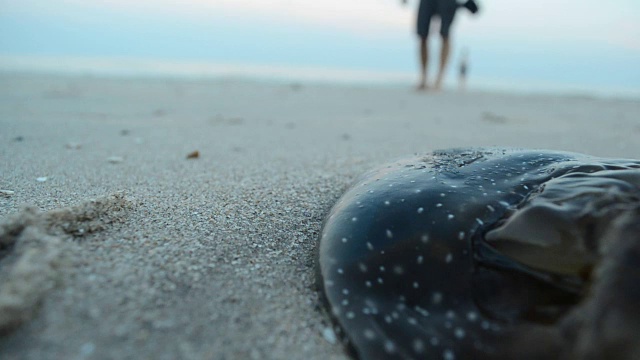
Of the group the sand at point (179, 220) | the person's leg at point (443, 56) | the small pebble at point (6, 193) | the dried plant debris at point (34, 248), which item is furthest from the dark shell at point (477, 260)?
the person's leg at point (443, 56)

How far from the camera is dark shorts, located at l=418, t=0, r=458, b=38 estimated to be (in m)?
7.29

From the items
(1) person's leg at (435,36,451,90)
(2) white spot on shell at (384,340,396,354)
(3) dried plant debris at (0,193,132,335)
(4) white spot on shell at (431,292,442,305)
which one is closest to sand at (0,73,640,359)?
(3) dried plant debris at (0,193,132,335)

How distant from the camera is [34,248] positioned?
1.33 metres

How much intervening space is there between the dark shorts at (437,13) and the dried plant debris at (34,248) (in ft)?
22.4

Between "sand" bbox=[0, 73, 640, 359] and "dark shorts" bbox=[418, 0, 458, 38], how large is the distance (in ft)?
9.75

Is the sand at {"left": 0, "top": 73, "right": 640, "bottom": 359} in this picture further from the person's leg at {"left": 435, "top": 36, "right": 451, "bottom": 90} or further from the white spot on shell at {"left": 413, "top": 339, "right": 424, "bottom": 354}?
the person's leg at {"left": 435, "top": 36, "right": 451, "bottom": 90}

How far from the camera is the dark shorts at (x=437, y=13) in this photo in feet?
23.9

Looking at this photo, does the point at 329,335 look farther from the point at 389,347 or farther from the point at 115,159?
the point at 115,159

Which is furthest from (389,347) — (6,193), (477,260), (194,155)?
(194,155)

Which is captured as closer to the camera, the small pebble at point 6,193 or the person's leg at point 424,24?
the small pebble at point 6,193

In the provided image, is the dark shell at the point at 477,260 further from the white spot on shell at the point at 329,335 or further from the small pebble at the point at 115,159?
the small pebble at the point at 115,159

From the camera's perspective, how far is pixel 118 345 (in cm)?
114

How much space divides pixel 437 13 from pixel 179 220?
6.85 meters

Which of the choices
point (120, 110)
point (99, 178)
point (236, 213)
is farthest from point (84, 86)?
point (236, 213)
